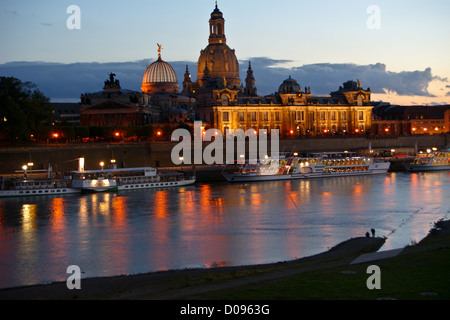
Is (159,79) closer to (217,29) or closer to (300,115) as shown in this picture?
(217,29)

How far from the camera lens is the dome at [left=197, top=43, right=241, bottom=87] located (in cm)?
8681

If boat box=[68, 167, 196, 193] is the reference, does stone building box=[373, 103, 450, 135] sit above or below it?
above

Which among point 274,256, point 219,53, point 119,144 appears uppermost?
point 219,53

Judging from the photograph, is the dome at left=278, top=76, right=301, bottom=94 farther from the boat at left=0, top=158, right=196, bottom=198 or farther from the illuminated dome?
the boat at left=0, top=158, right=196, bottom=198

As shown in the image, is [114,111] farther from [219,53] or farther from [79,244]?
[79,244]

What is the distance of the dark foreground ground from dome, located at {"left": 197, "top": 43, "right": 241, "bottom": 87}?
68799 mm

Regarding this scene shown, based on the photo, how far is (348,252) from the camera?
67.3 feet

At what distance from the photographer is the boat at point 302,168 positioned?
4862 cm

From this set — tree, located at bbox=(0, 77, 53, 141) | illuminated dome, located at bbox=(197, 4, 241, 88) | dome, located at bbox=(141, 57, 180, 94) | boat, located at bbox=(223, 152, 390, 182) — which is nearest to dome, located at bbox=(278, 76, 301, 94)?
illuminated dome, located at bbox=(197, 4, 241, 88)

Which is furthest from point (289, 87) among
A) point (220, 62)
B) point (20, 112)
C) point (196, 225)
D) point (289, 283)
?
point (289, 283)

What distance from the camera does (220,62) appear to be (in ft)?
286
